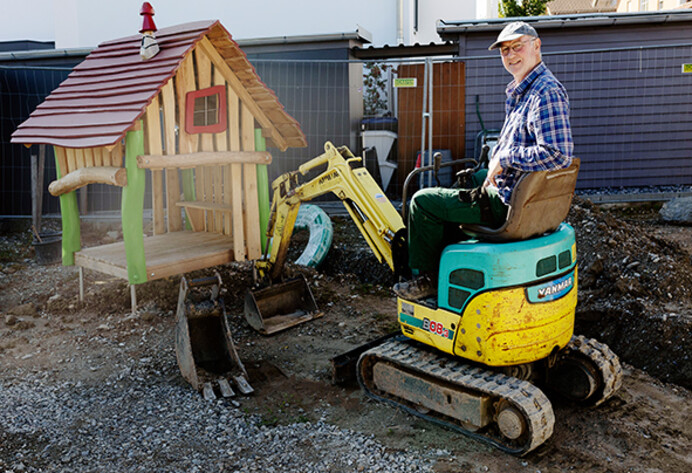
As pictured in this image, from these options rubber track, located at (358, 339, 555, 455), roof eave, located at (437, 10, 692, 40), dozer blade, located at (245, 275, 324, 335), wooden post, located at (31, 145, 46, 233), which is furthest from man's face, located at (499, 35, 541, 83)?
roof eave, located at (437, 10, 692, 40)

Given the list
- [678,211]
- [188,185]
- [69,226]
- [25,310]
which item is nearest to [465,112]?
[678,211]

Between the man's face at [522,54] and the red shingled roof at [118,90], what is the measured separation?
108 inches

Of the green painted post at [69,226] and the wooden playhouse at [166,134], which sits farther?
the green painted post at [69,226]

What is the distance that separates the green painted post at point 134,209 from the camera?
200 inches

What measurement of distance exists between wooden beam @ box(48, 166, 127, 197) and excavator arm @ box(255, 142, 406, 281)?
1.45 meters

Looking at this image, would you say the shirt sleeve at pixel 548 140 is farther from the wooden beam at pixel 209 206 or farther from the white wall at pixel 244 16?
the white wall at pixel 244 16

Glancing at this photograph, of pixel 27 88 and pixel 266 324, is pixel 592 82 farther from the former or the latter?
pixel 27 88

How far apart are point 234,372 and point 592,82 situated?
9635 millimetres

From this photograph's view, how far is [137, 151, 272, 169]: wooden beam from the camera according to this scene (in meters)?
5.16

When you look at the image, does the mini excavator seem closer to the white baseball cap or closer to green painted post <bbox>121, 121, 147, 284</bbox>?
the white baseball cap

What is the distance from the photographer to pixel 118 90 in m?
5.30

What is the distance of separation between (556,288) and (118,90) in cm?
401

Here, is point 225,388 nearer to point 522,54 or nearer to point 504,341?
point 504,341

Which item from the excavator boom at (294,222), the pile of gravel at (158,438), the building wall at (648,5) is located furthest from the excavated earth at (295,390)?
the building wall at (648,5)
